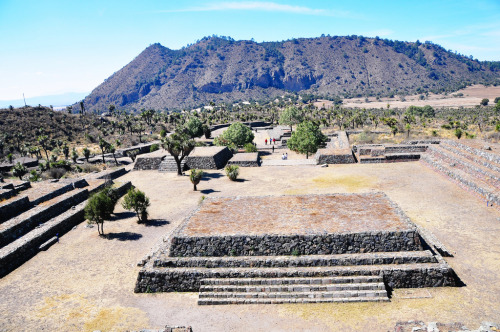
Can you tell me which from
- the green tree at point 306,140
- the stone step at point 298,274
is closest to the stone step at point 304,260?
the stone step at point 298,274

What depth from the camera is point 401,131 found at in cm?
4838

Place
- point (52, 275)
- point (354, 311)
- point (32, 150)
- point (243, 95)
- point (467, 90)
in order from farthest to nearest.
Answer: point (243, 95)
point (467, 90)
point (32, 150)
point (52, 275)
point (354, 311)

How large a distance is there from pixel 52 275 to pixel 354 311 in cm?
1233

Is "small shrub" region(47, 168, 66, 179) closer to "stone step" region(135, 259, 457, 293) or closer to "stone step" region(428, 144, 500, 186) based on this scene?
"stone step" region(135, 259, 457, 293)

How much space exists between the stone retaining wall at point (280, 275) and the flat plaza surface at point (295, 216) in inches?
57.9

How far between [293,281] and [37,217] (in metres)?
15.3

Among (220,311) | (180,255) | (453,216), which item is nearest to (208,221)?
(180,255)

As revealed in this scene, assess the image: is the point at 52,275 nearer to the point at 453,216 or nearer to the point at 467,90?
the point at 453,216

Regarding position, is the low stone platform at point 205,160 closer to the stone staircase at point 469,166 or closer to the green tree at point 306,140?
the green tree at point 306,140

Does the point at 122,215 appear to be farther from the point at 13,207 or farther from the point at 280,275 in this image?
the point at 280,275

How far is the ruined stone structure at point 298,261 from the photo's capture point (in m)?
10.7

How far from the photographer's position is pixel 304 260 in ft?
37.2

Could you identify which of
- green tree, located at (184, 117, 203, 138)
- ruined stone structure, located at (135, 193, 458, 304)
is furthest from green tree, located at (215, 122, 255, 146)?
ruined stone structure, located at (135, 193, 458, 304)

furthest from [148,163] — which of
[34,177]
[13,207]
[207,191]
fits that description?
[13,207]
